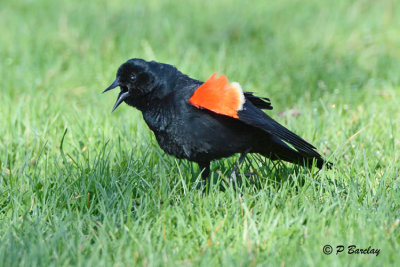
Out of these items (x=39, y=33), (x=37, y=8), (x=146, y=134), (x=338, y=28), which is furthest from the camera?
(x=37, y=8)

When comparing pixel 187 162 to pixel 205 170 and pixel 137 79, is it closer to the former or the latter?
pixel 205 170

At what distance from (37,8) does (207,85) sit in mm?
5978

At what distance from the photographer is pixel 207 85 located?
344 centimetres

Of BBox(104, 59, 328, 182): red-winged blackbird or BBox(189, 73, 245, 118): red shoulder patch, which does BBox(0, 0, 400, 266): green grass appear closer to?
BBox(104, 59, 328, 182): red-winged blackbird

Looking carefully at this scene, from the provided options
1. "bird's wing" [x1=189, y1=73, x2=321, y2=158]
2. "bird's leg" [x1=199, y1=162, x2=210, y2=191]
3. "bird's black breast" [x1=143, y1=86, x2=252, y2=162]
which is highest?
"bird's wing" [x1=189, y1=73, x2=321, y2=158]

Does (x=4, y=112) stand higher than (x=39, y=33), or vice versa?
(x=39, y=33)

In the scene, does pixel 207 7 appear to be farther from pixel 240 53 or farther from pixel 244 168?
pixel 244 168

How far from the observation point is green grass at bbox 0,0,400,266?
2.83 metres

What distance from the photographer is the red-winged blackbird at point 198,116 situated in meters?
3.43

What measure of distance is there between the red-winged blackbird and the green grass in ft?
0.71

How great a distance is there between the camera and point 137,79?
3.66 m

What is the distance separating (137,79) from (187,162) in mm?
795

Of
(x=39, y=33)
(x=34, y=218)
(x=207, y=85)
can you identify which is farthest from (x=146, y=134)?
(x=39, y=33)

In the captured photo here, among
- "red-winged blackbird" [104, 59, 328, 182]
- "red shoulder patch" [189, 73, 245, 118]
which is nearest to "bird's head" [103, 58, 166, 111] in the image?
"red-winged blackbird" [104, 59, 328, 182]
